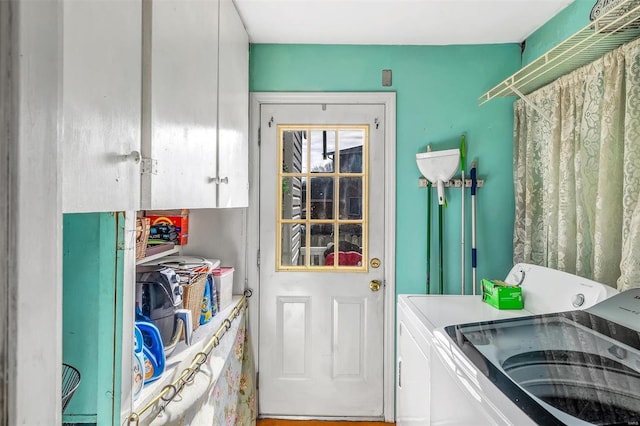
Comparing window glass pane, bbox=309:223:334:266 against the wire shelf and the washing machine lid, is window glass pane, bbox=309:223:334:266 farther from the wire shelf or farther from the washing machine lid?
the wire shelf

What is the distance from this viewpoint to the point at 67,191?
0.64 metres

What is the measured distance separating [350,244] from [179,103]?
145cm

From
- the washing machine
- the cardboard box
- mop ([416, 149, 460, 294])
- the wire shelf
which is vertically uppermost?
the wire shelf

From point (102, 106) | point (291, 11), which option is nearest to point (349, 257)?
point (291, 11)

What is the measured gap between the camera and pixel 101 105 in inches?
29.0

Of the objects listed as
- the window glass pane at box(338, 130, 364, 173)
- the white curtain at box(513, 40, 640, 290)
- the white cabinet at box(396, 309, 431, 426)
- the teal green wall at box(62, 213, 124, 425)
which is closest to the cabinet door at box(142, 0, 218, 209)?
the teal green wall at box(62, 213, 124, 425)

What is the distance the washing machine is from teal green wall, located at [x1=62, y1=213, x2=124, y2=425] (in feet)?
3.12

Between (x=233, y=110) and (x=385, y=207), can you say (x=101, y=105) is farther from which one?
(x=385, y=207)

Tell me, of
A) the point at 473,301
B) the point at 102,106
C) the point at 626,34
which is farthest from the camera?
A: the point at 473,301

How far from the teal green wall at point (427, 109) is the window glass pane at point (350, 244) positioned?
24 cm

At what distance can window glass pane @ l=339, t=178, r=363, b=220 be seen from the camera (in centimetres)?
231

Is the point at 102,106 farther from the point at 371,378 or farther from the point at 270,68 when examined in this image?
the point at 371,378

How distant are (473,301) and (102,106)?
5.92 ft

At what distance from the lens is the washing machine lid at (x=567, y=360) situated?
31.4 inches
